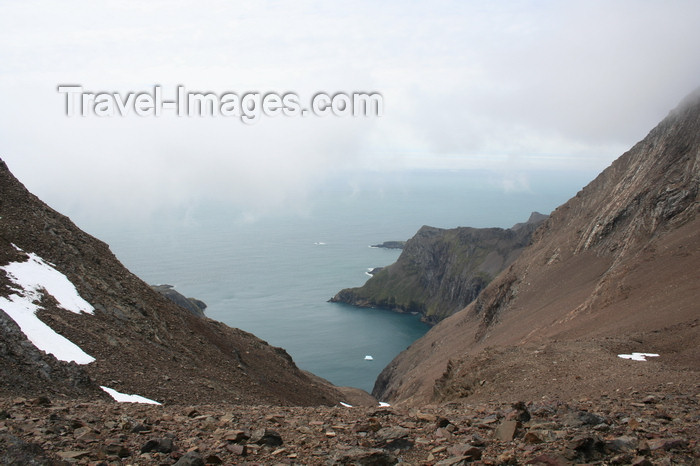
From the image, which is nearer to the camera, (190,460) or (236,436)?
(190,460)

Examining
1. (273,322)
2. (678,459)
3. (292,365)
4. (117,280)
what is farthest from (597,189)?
(273,322)

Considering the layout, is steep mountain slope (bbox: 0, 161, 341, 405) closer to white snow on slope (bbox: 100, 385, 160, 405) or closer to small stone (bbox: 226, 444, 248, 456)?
white snow on slope (bbox: 100, 385, 160, 405)

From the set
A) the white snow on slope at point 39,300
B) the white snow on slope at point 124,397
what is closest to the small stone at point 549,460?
the white snow on slope at point 124,397

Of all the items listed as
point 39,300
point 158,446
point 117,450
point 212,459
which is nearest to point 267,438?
point 212,459

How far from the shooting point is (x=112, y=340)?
26312 mm

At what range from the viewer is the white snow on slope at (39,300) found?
23.1m

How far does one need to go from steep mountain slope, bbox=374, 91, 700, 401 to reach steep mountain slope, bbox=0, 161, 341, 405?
1358 cm

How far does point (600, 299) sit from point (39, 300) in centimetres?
4506

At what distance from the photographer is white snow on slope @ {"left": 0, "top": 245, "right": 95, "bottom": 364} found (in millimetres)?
23109

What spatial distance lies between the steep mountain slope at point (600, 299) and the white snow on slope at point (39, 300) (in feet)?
69.3

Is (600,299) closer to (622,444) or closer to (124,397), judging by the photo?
(622,444)

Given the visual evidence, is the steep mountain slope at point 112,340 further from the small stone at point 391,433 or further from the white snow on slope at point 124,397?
the small stone at point 391,433

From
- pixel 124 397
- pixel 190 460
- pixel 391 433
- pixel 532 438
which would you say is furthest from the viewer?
pixel 124 397

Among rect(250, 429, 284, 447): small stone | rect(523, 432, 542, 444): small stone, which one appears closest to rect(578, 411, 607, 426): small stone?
rect(523, 432, 542, 444): small stone
